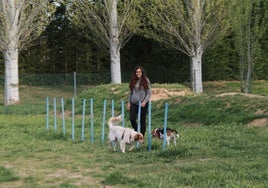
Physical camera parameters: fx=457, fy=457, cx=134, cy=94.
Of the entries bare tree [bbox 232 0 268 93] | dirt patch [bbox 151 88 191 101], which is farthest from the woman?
bare tree [bbox 232 0 268 93]

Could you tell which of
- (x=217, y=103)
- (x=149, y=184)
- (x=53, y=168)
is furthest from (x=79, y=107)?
(x=149, y=184)

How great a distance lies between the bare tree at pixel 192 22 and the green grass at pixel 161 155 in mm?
9323

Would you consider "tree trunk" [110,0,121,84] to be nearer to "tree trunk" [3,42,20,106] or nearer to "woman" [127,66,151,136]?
"tree trunk" [3,42,20,106]

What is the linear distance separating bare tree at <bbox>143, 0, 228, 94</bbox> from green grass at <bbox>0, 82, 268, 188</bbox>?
932 centimetres

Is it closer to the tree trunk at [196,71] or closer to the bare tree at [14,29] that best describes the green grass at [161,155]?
the bare tree at [14,29]

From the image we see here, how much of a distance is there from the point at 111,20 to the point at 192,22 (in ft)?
15.3

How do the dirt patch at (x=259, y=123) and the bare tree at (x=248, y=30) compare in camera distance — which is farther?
the bare tree at (x=248, y=30)

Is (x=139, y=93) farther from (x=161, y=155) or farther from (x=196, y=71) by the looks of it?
(x=196, y=71)

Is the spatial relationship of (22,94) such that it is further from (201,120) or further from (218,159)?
(218,159)

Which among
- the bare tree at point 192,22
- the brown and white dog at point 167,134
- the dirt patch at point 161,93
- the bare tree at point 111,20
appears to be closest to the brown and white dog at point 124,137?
the brown and white dog at point 167,134

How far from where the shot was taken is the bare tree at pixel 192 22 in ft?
76.3

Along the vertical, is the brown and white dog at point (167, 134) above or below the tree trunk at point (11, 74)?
below

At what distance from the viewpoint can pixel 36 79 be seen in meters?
31.2

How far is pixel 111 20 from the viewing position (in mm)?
25219
